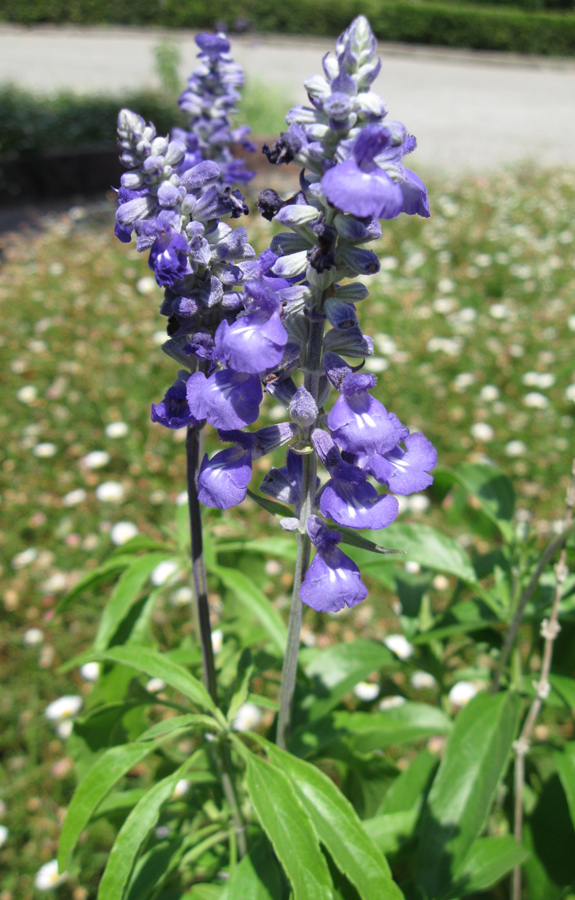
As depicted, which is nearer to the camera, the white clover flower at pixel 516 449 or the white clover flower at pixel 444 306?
the white clover flower at pixel 516 449

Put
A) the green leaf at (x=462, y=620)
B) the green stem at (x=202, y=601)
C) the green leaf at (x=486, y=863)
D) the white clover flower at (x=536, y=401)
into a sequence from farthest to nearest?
the white clover flower at (x=536, y=401) < the green leaf at (x=462, y=620) < the green leaf at (x=486, y=863) < the green stem at (x=202, y=601)

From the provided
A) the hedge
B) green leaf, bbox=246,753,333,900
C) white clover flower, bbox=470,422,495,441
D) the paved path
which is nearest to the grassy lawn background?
white clover flower, bbox=470,422,495,441

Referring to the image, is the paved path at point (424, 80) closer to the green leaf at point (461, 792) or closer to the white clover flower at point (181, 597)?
the white clover flower at point (181, 597)

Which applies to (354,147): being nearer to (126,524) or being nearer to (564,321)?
(126,524)

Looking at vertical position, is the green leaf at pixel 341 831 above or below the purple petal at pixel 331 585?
below

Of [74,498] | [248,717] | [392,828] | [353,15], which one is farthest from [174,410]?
[353,15]

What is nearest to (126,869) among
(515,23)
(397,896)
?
(397,896)

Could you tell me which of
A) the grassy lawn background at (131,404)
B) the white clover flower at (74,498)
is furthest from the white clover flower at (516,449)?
the white clover flower at (74,498)
